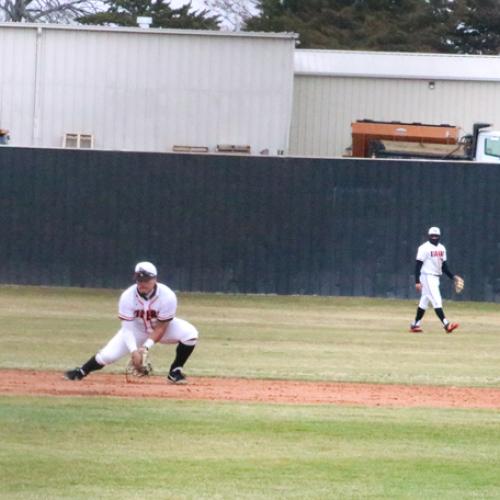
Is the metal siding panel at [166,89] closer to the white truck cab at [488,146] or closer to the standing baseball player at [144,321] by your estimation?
the white truck cab at [488,146]

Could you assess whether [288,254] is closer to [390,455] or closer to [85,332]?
[85,332]

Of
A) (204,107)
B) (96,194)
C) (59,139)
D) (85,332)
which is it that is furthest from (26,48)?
(85,332)

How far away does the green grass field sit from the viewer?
1023cm

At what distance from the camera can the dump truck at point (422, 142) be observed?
36.2 meters

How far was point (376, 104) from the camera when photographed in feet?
143

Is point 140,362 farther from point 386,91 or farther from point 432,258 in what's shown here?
point 386,91

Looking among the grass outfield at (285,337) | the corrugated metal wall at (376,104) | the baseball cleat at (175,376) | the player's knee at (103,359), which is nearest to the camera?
the player's knee at (103,359)

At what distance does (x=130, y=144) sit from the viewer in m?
37.0

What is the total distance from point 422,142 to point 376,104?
5142mm

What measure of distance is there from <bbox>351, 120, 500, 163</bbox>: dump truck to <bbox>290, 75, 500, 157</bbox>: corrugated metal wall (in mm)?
3432

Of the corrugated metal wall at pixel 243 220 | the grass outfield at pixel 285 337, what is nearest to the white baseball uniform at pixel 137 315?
the grass outfield at pixel 285 337

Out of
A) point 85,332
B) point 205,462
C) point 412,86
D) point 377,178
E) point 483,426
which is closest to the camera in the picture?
point 205,462

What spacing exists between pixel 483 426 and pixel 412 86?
101 feet

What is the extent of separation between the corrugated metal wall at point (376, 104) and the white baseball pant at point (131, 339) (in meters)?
28.2
